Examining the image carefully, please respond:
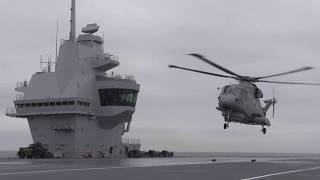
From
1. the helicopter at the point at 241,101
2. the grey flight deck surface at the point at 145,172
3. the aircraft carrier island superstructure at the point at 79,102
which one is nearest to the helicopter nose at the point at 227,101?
the helicopter at the point at 241,101

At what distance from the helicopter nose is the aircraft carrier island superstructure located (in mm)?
27976

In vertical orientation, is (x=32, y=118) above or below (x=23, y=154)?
above

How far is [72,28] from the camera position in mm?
85688

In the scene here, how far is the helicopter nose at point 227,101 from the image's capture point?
184 ft

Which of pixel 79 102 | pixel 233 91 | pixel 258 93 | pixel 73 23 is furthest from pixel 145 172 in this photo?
pixel 73 23

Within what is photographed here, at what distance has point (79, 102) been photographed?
78812 millimetres

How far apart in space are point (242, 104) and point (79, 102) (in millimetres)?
29141

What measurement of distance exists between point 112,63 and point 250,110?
102ft

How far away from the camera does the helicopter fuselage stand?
56.7 m

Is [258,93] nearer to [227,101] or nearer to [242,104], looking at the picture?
[242,104]

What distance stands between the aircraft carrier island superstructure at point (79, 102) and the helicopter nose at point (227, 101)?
27976 mm

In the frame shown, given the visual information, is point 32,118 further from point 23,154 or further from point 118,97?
point 118,97

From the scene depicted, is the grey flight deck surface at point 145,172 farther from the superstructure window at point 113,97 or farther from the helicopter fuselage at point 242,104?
the superstructure window at point 113,97

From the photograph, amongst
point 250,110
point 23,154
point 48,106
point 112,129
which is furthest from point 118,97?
point 250,110
